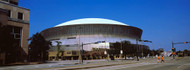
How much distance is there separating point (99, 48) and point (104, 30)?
13047 mm

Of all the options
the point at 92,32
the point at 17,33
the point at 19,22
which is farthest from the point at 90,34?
the point at 17,33

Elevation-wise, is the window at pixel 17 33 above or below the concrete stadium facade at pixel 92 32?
below

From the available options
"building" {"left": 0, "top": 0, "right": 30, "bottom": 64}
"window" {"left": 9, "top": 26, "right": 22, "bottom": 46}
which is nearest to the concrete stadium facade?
"building" {"left": 0, "top": 0, "right": 30, "bottom": 64}

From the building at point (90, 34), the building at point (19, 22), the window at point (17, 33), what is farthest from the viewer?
the building at point (90, 34)

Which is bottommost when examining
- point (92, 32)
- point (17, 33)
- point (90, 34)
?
point (17, 33)

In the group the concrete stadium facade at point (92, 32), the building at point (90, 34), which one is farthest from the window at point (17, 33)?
the concrete stadium facade at point (92, 32)

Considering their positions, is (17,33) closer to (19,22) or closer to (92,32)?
(19,22)

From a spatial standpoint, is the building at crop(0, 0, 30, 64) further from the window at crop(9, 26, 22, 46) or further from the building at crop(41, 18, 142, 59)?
the building at crop(41, 18, 142, 59)

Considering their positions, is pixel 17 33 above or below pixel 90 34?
below

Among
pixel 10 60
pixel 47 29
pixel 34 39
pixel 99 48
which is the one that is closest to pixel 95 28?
pixel 99 48

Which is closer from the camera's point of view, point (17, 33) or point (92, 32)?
point (17, 33)

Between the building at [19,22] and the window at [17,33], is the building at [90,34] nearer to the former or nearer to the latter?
the building at [19,22]

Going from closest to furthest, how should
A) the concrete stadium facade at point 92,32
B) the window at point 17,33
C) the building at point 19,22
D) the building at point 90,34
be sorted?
the building at point 19,22, the window at point 17,33, the building at point 90,34, the concrete stadium facade at point 92,32

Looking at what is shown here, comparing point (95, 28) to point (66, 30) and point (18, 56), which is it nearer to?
point (66, 30)
